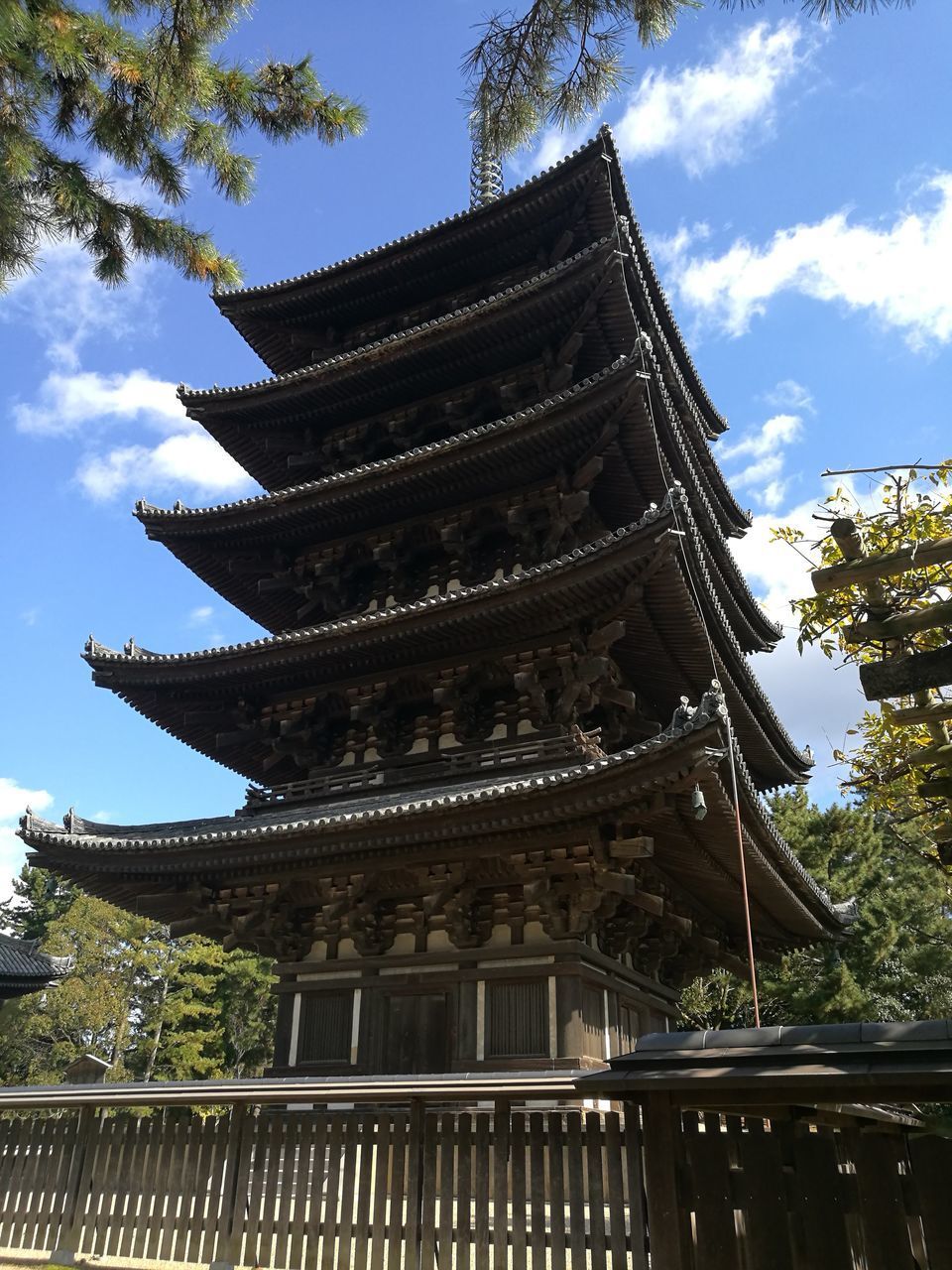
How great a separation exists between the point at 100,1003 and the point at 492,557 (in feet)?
88.7

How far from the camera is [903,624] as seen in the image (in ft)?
18.0

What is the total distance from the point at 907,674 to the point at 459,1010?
700 cm

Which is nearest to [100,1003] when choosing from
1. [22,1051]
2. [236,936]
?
[22,1051]

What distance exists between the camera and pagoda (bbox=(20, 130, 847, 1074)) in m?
9.97

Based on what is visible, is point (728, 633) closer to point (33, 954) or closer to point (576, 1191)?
point (576, 1191)

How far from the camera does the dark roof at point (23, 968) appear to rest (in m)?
21.9

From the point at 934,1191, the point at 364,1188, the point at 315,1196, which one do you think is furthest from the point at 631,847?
the point at 934,1191

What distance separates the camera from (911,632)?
18.1 ft

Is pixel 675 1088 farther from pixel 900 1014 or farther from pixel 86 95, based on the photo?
pixel 900 1014

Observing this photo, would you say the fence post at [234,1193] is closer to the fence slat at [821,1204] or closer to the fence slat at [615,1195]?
the fence slat at [615,1195]

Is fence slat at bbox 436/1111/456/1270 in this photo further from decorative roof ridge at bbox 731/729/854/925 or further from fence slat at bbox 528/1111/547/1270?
decorative roof ridge at bbox 731/729/854/925

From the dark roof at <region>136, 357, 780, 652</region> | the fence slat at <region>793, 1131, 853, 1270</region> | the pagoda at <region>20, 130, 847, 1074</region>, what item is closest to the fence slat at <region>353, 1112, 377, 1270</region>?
the pagoda at <region>20, 130, 847, 1074</region>

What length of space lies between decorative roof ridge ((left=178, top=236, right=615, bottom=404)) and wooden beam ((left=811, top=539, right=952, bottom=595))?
9035 mm

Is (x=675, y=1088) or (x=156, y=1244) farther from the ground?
(x=675, y=1088)
